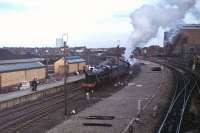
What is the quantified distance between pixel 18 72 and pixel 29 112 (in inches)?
793

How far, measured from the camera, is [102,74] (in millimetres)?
54750

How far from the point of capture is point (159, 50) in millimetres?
182500

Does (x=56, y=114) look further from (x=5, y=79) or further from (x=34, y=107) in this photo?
(x=5, y=79)

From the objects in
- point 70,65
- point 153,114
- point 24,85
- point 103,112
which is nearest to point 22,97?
point 103,112

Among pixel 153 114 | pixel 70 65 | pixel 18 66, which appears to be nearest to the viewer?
pixel 153 114

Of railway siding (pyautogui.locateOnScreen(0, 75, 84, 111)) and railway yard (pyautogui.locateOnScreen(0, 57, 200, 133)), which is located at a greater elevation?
railway siding (pyautogui.locateOnScreen(0, 75, 84, 111))

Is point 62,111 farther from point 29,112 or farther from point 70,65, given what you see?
point 70,65

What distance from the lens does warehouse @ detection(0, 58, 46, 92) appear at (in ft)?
172

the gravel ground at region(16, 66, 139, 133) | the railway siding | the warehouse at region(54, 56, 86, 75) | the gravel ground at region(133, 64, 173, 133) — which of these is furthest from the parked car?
the gravel ground at region(133, 64, 173, 133)

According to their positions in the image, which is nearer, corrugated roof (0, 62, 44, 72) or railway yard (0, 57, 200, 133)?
railway yard (0, 57, 200, 133)

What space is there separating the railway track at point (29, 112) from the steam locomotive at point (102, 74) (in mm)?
2972

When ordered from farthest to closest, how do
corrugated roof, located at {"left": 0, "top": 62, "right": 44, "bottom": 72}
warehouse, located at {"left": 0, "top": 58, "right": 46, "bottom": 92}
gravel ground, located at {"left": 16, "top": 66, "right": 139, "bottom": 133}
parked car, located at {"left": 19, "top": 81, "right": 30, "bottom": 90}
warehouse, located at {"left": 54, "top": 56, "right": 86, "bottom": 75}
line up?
1. warehouse, located at {"left": 54, "top": 56, "right": 86, "bottom": 75}
2. parked car, located at {"left": 19, "top": 81, "right": 30, "bottom": 90}
3. corrugated roof, located at {"left": 0, "top": 62, "right": 44, "bottom": 72}
4. warehouse, located at {"left": 0, "top": 58, "right": 46, "bottom": 92}
5. gravel ground, located at {"left": 16, "top": 66, "right": 139, "bottom": 133}

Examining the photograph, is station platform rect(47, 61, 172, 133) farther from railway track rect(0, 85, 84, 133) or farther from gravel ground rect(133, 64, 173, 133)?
railway track rect(0, 85, 84, 133)

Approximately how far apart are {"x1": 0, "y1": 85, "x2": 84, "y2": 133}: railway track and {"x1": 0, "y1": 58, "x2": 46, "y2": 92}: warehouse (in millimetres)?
7036
